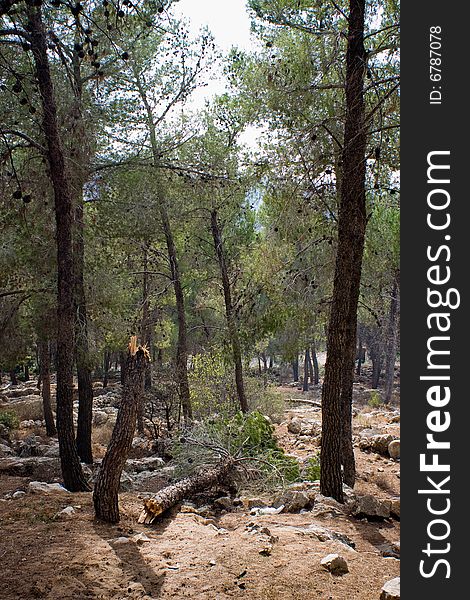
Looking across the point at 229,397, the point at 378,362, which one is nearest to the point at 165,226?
the point at 229,397

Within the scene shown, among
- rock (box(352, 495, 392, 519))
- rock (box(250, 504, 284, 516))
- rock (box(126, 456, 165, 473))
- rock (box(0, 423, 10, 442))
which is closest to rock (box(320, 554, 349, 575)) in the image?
rock (box(352, 495, 392, 519))

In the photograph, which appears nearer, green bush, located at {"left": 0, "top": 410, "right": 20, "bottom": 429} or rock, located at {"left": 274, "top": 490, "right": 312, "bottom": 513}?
rock, located at {"left": 274, "top": 490, "right": 312, "bottom": 513}

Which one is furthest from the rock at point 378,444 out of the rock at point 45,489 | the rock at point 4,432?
the rock at point 4,432

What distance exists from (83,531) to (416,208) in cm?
380

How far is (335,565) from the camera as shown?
144 inches

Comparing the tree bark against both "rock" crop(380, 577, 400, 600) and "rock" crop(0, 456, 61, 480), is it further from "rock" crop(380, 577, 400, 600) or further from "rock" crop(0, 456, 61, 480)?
"rock" crop(380, 577, 400, 600)

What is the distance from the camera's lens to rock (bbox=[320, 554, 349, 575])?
12.0 ft

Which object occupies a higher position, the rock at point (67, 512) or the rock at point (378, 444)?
the rock at point (67, 512)

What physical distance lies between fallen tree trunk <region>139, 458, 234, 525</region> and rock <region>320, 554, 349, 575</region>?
7.13 ft

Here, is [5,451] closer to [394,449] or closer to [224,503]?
[224,503]

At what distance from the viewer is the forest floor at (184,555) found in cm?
348

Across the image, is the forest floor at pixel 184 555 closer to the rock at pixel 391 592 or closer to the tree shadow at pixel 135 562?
→ the tree shadow at pixel 135 562

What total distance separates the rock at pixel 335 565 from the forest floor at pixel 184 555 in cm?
4

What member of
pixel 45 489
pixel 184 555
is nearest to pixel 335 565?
pixel 184 555
